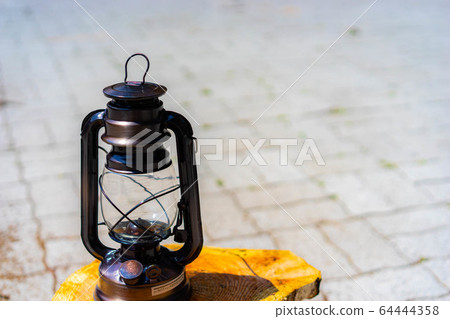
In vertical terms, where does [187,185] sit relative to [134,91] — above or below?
below

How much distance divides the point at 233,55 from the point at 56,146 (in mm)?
2709

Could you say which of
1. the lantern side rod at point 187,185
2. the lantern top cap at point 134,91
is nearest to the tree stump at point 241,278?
the lantern side rod at point 187,185

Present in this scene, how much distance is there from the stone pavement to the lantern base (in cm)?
99

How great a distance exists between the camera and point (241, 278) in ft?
5.75

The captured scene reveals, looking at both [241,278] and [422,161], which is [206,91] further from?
[241,278]

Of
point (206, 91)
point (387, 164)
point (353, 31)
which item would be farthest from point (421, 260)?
point (353, 31)

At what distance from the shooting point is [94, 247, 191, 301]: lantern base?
4.96 feet

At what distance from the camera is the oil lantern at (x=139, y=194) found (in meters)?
1.38

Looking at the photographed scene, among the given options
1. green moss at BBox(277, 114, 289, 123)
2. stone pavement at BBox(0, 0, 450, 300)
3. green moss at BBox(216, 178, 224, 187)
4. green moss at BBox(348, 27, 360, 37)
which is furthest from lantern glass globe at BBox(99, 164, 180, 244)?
green moss at BBox(348, 27, 360, 37)

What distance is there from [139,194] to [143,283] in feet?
0.88

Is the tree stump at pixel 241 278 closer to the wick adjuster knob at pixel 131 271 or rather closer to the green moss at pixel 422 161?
the wick adjuster knob at pixel 131 271

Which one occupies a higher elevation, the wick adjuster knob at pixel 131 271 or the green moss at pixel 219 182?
the wick adjuster knob at pixel 131 271

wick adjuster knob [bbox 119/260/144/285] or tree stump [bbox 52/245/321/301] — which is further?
tree stump [bbox 52/245/321/301]

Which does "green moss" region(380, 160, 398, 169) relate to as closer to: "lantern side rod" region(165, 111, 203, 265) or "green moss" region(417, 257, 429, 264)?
"green moss" region(417, 257, 429, 264)
